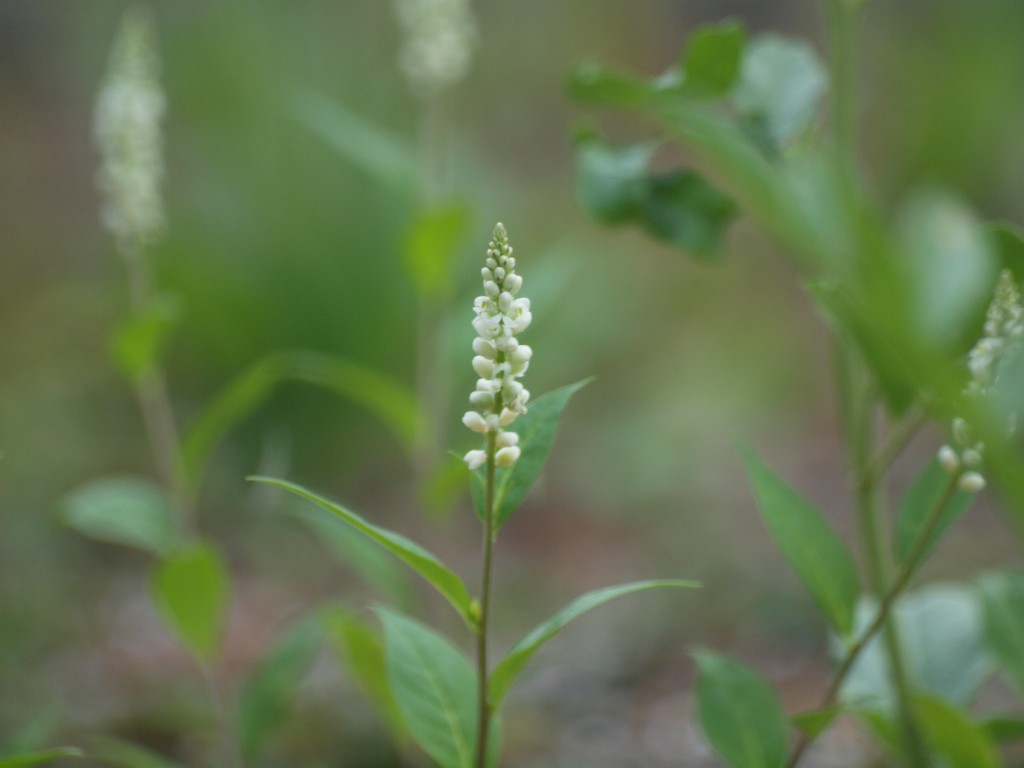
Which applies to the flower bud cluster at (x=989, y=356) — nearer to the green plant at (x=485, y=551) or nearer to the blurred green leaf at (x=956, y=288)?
the blurred green leaf at (x=956, y=288)

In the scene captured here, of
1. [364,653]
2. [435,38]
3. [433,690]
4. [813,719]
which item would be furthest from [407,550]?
[435,38]

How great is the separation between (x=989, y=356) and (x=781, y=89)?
40cm

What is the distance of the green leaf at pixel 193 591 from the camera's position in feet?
3.31

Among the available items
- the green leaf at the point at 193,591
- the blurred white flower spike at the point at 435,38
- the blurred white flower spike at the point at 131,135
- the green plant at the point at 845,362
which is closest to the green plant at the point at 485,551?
the green plant at the point at 845,362

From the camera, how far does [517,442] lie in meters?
0.62

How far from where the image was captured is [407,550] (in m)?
0.60

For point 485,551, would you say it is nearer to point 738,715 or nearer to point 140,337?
point 738,715

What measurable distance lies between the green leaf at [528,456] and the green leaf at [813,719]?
0.91 ft

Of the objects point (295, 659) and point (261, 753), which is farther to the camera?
point (261, 753)

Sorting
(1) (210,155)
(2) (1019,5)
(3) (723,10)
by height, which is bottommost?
(1) (210,155)

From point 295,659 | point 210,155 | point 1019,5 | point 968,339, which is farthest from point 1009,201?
point 295,659

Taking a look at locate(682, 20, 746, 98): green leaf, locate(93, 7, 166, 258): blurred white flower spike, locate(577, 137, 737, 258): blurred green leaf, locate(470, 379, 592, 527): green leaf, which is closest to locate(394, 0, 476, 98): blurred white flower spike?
locate(93, 7, 166, 258): blurred white flower spike

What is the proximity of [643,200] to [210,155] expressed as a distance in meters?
2.33

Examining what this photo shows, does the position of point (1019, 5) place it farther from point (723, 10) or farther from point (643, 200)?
point (643, 200)
